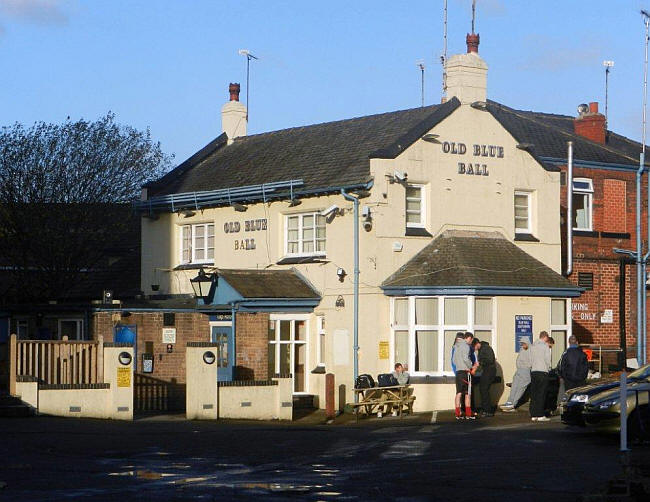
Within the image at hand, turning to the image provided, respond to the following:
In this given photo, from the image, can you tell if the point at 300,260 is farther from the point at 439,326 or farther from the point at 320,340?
the point at 439,326

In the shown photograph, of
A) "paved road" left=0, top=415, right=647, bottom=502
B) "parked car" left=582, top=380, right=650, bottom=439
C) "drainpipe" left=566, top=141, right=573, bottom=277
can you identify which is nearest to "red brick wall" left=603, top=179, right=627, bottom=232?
"drainpipe" left=566, top=141, right=573, bottom=277

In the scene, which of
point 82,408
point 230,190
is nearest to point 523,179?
point 230,190

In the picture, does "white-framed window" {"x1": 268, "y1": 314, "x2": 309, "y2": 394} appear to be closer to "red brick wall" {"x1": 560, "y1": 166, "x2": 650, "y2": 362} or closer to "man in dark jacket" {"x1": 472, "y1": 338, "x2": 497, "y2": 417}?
"man in dark jacket" {"x1": 472, "y1": 338, "x2": 497, "y2": 417}

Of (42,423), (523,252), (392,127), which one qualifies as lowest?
(42,423)

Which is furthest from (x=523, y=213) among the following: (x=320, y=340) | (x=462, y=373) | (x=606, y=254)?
(x=462, y=373)

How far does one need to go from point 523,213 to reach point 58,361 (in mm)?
12666

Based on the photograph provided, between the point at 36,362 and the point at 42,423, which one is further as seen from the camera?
the point at 36,362

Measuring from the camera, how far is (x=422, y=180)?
100ft

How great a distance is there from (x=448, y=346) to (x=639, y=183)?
31.5 ft

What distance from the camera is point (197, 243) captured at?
118ft

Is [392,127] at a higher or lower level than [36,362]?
higher

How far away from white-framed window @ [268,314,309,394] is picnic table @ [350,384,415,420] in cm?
347

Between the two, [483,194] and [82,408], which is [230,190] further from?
[82,408]

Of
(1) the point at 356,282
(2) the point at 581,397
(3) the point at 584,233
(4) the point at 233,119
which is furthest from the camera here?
(4) the point at 233,119
